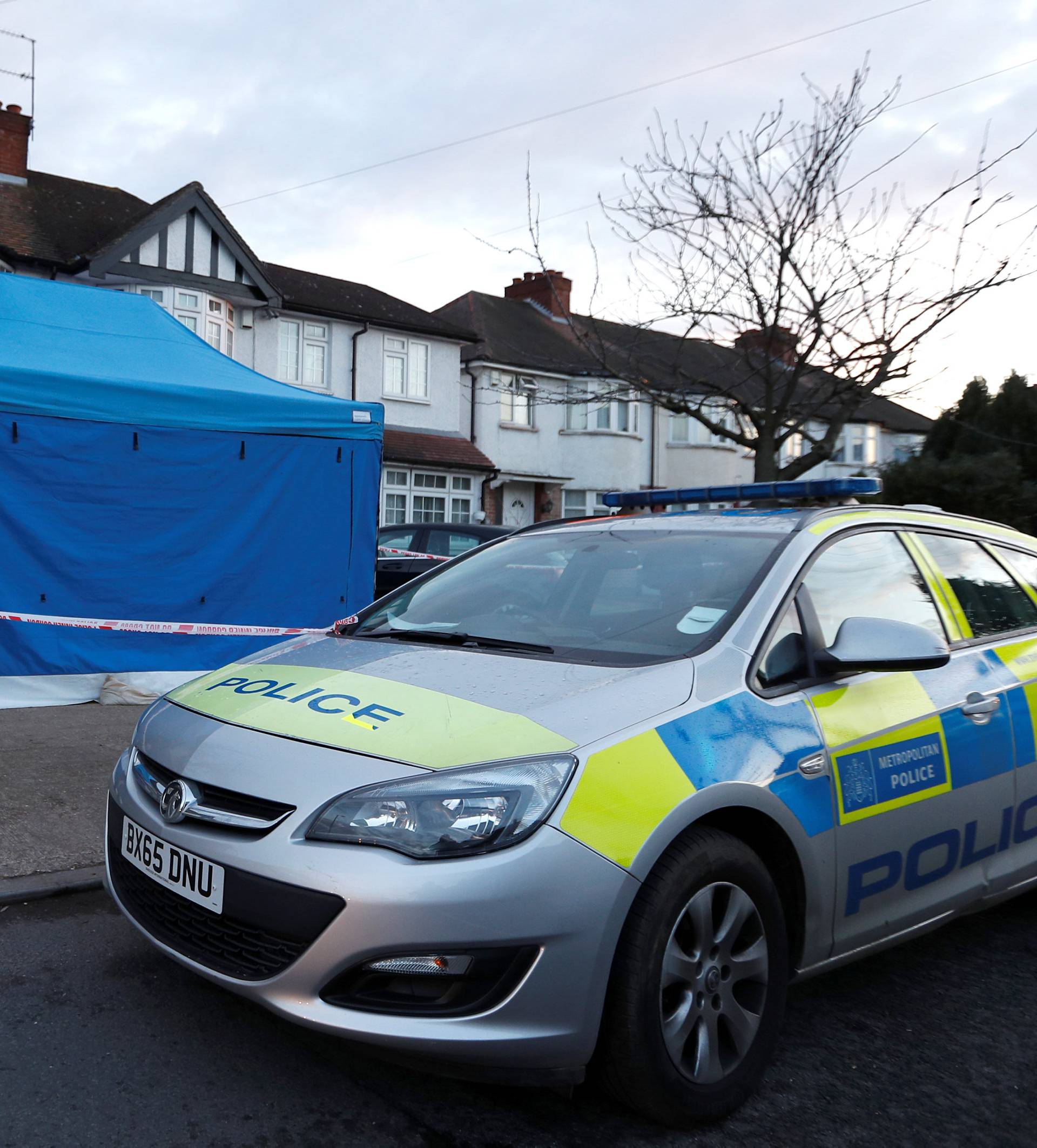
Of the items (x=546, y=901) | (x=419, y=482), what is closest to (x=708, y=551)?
(x=546, y=901)

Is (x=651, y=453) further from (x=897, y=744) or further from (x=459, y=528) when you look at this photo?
(x=897, y=744)

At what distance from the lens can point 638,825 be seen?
2.42 metres

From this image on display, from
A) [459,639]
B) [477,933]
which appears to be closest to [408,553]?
[459,639]

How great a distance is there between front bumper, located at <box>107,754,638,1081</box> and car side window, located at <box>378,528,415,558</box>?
41.7ft

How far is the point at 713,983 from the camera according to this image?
2615 millimetres

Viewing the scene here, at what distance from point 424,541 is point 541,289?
20.0m

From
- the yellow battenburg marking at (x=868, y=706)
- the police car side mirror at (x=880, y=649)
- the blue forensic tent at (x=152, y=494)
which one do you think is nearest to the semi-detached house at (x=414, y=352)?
the blue forensic tent at (x=152, y=494)

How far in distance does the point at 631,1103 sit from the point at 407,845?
0.83m

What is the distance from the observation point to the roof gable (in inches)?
811

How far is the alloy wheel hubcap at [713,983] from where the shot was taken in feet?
8.27

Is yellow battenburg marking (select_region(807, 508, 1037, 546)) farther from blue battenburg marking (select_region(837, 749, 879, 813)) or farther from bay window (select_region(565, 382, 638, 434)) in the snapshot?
bay window (select_region(565, 382, 638, 434))

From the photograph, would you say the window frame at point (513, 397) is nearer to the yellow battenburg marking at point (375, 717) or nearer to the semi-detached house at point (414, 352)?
the semi-detached house at point (414, 352)

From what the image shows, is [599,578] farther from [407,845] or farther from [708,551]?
[407,845]

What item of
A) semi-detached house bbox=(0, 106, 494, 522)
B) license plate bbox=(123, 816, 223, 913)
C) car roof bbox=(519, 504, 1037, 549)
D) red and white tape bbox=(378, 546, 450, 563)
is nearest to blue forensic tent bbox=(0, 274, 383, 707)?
car roof bbox=(519, 504, 1037, 549)
